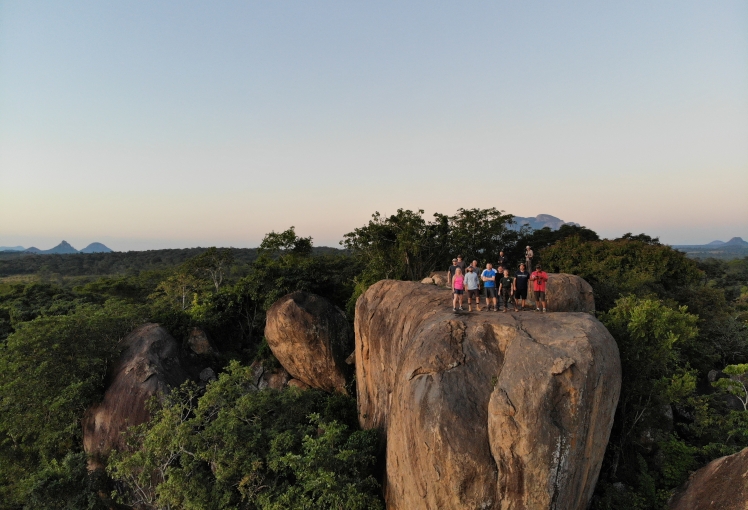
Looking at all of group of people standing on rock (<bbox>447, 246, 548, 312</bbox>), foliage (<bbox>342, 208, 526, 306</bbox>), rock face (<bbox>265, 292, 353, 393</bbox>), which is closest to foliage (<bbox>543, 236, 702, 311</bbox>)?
foliage (<bbox>342, 208, 526, 306</bbox>)

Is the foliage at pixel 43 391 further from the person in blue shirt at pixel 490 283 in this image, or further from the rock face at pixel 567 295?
the rock face at pixel 567 295

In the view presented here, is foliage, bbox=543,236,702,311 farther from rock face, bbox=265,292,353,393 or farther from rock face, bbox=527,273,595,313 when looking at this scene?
rock face, bbox=265,292,353,393

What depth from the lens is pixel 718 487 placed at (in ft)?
35.4

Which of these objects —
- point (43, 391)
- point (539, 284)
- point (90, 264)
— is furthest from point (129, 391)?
point (90, 264)

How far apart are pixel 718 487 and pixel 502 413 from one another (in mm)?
7583

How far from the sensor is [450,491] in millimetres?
9109

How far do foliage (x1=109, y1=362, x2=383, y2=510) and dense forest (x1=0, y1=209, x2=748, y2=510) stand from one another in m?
0.06

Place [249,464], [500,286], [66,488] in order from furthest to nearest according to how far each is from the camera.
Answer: [66,488]
[500,286]
[249,464]

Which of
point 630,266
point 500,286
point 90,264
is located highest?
point 500,286

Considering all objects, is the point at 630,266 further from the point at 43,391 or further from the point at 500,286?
the point at 43,391

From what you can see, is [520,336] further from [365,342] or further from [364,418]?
[364,418]

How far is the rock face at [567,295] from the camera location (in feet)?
50.1

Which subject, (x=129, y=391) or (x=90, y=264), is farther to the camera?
(x=90, y=264)

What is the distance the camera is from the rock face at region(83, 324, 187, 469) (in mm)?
18344
